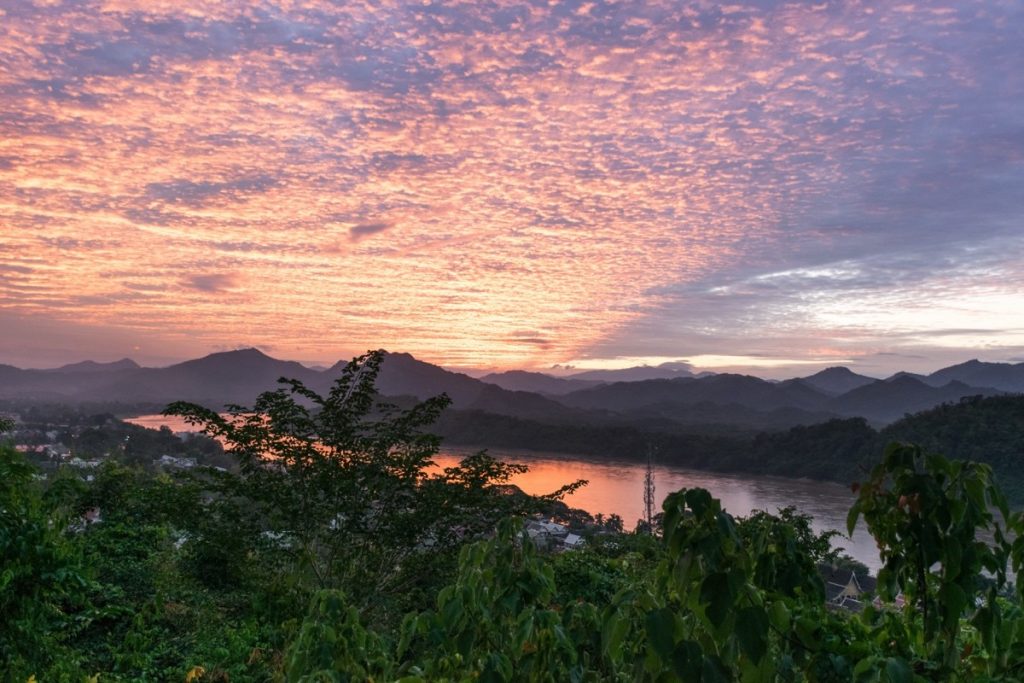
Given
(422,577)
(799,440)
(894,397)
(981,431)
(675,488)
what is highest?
(422,577)

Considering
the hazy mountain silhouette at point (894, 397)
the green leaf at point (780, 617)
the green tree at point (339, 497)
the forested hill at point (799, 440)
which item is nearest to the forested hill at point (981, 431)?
the forested hill at point (799, 440)

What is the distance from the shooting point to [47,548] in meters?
2.82

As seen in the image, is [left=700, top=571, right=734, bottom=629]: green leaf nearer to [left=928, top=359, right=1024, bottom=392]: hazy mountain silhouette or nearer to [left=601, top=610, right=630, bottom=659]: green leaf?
[left=601, top=610, right=630, bottom=659]: green leaf

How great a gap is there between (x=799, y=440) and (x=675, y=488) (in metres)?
21.0

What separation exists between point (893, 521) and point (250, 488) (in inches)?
254

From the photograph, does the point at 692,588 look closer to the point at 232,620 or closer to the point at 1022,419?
the point at 232,620

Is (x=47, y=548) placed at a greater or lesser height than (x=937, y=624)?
lesser

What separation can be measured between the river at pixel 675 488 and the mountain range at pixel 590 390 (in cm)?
2381

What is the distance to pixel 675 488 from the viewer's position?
29594mm

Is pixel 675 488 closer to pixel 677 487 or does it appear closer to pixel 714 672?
pixel 677 487

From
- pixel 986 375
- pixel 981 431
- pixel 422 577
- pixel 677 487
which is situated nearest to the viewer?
pixel 422 577

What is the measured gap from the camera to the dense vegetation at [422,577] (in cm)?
101

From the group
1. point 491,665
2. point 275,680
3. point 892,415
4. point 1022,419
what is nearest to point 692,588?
point 491,665

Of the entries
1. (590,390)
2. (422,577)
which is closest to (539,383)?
(590,390)
